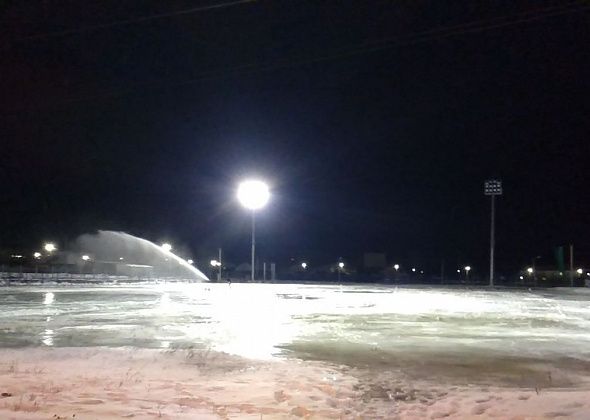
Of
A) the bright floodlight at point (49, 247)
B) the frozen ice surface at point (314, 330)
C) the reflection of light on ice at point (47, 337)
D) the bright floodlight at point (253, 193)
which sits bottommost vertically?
the frozen ice surface at point (314, 330)

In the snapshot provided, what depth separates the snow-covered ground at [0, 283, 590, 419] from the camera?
8367mm

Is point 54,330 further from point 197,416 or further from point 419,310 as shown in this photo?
point 419,310

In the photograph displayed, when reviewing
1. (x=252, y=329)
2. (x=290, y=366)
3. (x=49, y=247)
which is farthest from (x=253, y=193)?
(x=49, y=247)

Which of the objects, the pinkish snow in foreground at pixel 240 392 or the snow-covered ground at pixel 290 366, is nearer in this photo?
the pinkish snow in foreground at pixel 240 392

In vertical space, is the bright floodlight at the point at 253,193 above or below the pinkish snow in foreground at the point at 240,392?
above

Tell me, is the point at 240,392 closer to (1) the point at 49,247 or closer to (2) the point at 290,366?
(2) the point at 290,366

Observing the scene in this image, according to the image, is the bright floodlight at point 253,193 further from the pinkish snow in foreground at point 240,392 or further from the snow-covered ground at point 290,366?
the pinkish snow in foreground at point 240,392

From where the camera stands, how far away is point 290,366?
1184 centimetres

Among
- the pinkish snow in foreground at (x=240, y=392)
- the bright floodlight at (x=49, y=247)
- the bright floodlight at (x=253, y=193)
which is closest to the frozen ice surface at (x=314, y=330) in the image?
the pinkish snow in foreground at (x=240, y=392)

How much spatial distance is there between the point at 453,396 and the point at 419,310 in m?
17.7

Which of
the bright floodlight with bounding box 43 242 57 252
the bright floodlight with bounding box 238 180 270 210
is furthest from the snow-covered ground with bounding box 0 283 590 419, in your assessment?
the bright floodlight with bounding box 43 242 57 252

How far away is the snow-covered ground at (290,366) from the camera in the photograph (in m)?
8.37

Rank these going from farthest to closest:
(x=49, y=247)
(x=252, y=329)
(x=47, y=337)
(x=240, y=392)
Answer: (x=49, y=247)
(x=252, y=329)
(x=47, y=337)
(x=240, y=392)

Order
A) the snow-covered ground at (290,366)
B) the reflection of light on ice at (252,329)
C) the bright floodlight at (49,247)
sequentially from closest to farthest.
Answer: the snow-covered ground at (290,366), the reflection of light on ice at (252,329), the bright floodlight at (49,247)
